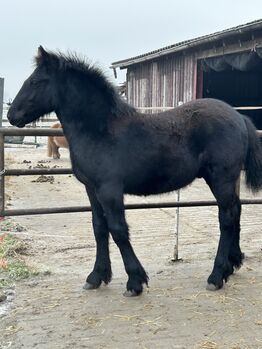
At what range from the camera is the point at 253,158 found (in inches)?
156

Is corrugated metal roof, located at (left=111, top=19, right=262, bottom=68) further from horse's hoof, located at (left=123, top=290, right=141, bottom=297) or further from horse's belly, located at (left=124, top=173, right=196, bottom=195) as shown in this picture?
horse's hoof, located at (left=123, top=290, right=141, bottom=297)

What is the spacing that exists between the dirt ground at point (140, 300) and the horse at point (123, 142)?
0.20 metres

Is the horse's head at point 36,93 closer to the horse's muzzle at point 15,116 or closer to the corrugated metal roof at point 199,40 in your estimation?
the horse's muzzle at point 15,116

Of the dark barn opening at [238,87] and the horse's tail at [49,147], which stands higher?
the dark barn opening at [238,87]

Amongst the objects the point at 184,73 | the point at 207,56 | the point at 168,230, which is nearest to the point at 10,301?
the point at 168,230

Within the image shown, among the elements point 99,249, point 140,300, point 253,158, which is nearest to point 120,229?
point 99,249

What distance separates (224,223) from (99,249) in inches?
44.5

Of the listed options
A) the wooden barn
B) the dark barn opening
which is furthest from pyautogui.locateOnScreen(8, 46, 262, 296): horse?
the dark barn opening

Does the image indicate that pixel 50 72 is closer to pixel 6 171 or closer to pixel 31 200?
pixel 6 171

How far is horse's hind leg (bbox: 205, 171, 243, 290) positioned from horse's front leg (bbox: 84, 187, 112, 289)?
2.99 feet

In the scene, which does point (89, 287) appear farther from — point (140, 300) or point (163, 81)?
point (163, 81)

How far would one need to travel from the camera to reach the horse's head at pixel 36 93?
3.46m

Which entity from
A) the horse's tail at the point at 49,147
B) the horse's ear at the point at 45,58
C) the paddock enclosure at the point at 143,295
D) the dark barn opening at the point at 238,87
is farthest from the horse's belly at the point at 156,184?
the horse's tail at the point at 49,147

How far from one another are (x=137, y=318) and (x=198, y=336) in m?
0.49
